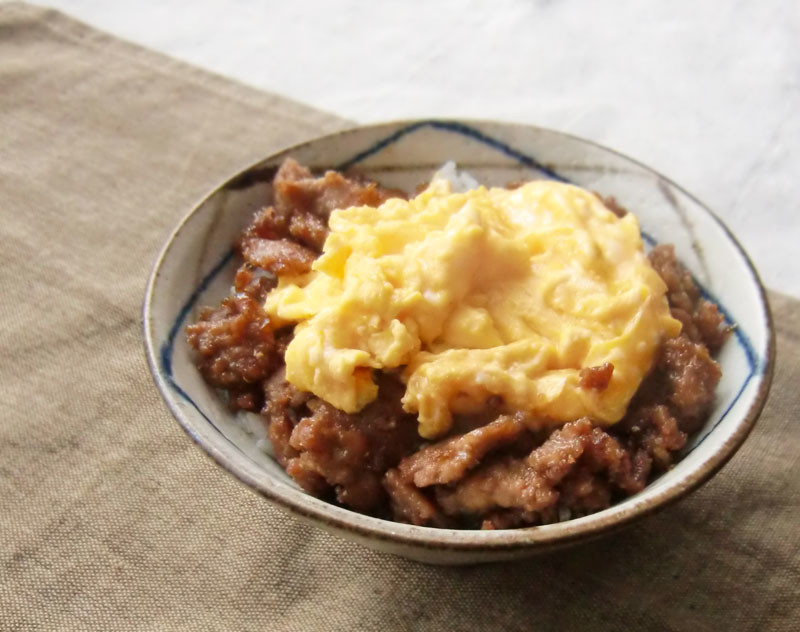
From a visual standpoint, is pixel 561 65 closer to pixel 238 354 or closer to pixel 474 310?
pixel 474 310

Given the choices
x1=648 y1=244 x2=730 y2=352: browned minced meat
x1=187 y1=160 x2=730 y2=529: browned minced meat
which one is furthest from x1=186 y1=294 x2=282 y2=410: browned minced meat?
x1=648 y1=244 x2=730 y2=352: browned minced meat

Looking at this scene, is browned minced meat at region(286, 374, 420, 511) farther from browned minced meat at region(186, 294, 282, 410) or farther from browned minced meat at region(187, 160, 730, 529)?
browned minced meat at region(186, 294, 282, 410)

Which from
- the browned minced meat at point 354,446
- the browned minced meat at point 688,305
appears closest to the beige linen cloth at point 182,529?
the browned minced meat at point 354,446

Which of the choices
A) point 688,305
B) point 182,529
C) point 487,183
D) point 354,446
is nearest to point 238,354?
point 354,446

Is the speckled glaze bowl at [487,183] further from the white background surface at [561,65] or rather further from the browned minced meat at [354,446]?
the white background surface at [561,65]

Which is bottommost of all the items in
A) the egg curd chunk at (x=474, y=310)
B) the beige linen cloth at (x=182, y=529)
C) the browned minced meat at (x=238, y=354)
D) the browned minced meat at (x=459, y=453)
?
the beige linen cloth at (x=182, y=529)
